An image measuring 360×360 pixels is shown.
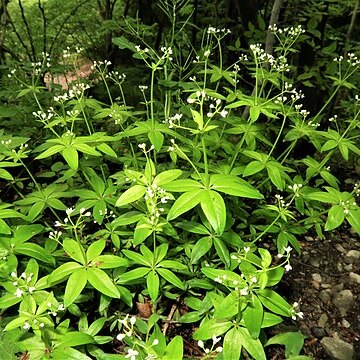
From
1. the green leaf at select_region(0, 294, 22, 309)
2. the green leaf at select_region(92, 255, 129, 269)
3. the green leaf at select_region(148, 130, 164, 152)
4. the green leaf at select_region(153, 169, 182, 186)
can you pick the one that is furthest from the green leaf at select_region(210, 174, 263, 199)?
the green leaf at select_region(0, 294, 22, 309)

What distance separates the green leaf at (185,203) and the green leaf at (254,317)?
1.67ft

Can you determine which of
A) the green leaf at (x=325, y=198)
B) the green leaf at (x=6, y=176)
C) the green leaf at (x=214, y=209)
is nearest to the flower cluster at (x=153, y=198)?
the green leaf at (x=214, y=209)

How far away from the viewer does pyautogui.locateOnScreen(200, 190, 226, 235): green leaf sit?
1.68 metres

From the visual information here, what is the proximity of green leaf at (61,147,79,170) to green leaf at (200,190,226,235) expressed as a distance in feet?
2.21

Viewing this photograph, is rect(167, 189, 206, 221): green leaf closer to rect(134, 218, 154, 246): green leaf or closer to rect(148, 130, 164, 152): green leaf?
rect(134, 218, 154, 246): green leaf

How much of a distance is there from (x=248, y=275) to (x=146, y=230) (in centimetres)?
53

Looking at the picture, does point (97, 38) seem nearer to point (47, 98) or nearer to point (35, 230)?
point (47, 98)

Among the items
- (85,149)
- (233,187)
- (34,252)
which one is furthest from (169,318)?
(85,149)

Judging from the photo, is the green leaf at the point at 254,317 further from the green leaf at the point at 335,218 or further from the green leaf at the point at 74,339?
the green leaf at the point at 74,339

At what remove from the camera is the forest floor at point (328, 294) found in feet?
8.04

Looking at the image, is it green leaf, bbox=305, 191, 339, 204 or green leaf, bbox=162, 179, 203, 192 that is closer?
green leaf, bbox=162, 179, 203, 192

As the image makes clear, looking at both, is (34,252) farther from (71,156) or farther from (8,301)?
(71,156)

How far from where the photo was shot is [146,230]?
1.99 m

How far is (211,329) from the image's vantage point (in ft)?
6.12
